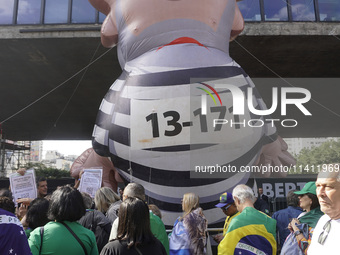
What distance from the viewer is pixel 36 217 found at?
2318 mm

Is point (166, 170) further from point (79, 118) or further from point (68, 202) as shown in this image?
point (79, 118)

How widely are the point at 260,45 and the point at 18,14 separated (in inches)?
336

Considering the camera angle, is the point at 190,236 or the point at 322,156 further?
the point at 322,156

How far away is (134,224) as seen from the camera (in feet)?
5.66

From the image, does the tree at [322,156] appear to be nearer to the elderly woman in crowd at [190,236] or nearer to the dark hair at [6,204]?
the elderly woman in crowd at [190,236]

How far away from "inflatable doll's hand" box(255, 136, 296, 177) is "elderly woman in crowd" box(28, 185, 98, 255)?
3686mm

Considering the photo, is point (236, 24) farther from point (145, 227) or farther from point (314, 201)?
point (145, 227)

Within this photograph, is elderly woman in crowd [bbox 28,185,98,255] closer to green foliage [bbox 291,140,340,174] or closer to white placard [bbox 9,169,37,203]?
white placard [bbox 9,169,37,203]

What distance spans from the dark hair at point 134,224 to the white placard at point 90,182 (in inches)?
99.1

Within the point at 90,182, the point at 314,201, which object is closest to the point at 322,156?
the point at 314,201

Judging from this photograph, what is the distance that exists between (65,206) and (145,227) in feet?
1.71

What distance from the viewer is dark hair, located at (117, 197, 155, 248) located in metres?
1.71

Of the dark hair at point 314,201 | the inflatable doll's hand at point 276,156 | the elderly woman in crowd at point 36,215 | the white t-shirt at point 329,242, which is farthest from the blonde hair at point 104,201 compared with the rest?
the inflatable doll's hand at point 276,156

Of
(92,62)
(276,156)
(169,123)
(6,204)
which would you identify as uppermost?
(92,62)
